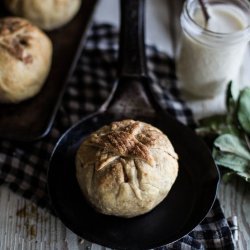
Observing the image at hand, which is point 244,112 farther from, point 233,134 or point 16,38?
point 16,38

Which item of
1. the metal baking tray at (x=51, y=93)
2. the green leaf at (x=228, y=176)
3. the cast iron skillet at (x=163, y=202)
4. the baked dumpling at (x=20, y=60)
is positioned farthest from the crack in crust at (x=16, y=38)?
the green leaf at (x=228, y=176)

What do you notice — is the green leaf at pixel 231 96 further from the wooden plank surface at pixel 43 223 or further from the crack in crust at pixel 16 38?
the crack in crust at pixel 16 38

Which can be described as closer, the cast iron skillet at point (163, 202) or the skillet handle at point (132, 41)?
the cast iron skillet at point (163, 202)

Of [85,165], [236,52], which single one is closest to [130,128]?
[85,165]

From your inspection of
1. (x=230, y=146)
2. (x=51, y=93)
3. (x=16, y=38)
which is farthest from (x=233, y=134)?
(x=16, y=38)

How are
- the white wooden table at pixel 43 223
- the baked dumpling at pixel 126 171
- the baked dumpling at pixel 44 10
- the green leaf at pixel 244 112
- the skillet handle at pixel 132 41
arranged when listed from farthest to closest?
the baked dumpling at pixel 44 10 → the skillet handle at pixel 132 41 → the green leaf at pixel 244 112 → the white wooden table at pixel 43 223 → the baked dumpling at pixel 126 171

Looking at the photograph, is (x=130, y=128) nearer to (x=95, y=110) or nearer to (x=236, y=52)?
(x=95, y=110)

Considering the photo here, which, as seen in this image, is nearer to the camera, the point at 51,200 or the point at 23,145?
the point at 51,200

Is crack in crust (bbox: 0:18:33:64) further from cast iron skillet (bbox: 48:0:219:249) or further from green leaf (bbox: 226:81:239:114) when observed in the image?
green leaf (bbox: 226:81:239:114)
